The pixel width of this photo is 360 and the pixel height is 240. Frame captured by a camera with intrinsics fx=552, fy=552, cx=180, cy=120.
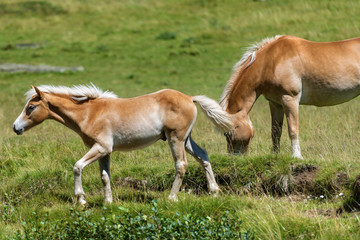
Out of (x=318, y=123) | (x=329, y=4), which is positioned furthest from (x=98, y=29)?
(x=318, y=123)

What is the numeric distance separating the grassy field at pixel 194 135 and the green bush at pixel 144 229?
0.39 metres

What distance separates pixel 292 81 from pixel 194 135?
8.91 ft

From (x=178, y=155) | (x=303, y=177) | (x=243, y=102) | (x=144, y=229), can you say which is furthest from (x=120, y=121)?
(x=303, y=177)

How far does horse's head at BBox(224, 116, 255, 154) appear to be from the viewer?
28.7 ft

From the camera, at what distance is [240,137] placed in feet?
28.7

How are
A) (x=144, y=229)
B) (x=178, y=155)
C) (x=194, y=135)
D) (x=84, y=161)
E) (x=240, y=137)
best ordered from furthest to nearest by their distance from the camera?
1. (x=194, y=135)
2. (x=240, y=137)
3. (x=178, y=155)
4. (x=84, y=161)
5. (x=144, y=229)

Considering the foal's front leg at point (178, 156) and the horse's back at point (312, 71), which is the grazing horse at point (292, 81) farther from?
the foal's front leg at point (178, 156)

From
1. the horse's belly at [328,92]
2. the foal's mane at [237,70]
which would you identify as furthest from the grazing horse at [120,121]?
the horse's belly at [328,92]

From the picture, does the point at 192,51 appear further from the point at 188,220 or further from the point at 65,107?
the point at 188,220

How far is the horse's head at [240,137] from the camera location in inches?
344

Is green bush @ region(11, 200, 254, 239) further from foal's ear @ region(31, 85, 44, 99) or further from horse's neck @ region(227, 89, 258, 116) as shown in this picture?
horse's neck @ region(227, 89, 258, 116)

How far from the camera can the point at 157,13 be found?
2856 centimetres

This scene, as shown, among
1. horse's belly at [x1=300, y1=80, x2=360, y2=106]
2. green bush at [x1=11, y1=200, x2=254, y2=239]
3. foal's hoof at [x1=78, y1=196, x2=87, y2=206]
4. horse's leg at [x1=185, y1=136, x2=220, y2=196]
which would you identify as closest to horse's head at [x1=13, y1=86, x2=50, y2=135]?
foal's hoof at [x1=78, y1=196, x2=87, y2=206]

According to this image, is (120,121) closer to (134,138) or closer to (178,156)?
(134,138)
